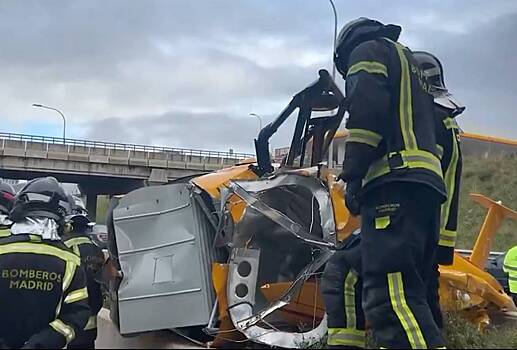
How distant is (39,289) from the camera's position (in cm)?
325

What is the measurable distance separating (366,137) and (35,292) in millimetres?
1676

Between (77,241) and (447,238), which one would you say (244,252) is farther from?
(447,238)

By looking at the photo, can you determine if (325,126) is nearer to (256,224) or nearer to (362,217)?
(256,224)

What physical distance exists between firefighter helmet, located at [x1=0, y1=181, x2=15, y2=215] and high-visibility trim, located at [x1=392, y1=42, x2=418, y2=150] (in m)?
2.73

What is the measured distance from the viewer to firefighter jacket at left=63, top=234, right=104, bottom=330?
15.7 ft

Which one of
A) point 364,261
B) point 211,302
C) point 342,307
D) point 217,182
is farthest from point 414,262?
point 217,182

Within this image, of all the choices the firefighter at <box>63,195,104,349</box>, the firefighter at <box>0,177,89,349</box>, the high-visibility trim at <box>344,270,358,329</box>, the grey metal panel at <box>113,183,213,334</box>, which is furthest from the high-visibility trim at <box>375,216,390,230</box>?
the firefighter at <box>63,195,104,349</box>

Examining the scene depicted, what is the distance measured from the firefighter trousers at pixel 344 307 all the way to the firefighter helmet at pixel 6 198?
2.30 m

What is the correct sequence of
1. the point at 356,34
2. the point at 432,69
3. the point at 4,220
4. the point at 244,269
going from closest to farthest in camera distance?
1. the point at 356,34
2. the point at 432,69
3. the point at 4,220
4. the point at 244,269

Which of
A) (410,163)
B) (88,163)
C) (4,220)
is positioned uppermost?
(88,163)

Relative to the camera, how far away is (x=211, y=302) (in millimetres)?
4727

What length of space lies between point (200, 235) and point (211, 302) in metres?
0.47

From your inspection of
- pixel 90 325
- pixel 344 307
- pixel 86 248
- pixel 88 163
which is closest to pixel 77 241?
pixel 86 248

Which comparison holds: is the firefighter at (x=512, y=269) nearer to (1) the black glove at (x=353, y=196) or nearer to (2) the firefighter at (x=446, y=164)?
(2) the firefighter at (x=446, y=164)
